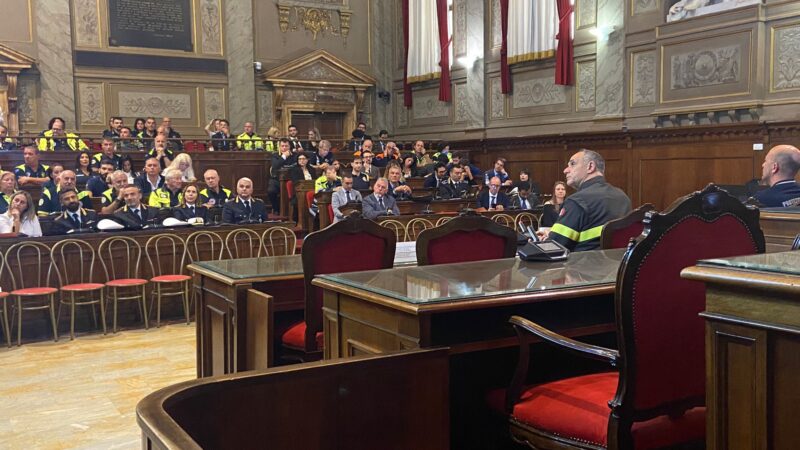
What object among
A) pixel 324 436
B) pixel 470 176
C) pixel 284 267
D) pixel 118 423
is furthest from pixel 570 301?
pixel 470 176

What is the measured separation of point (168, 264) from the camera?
6770 millimetres

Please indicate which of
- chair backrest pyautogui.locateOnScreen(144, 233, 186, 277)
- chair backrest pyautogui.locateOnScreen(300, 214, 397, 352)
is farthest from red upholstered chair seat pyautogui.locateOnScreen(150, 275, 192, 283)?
chair backrest pyautogui.locateOnScreen(300, 214, 397, 352)

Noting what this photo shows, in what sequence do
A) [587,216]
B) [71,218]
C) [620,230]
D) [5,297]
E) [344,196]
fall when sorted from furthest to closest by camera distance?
[344,196], [71,218], [5,297], [587,216], [620,230]

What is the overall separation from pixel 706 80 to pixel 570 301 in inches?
324

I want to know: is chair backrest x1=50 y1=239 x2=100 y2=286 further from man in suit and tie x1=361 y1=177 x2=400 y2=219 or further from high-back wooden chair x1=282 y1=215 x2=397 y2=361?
high-back wooden chair x1=282 y1=215 x2=397 y2=361

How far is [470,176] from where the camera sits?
39.5 ft

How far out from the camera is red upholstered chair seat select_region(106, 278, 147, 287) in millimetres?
6228

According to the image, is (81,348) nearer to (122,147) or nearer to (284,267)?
(284,267)

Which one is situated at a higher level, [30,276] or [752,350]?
[752,350]

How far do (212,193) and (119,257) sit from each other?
6.24 feet

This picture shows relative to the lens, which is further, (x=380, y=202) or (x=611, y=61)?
(x=611, y=61)

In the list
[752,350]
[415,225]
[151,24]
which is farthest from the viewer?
[151,24]

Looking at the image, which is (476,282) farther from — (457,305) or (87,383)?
(87,383)

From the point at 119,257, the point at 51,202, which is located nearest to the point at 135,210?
the point at 119,257
